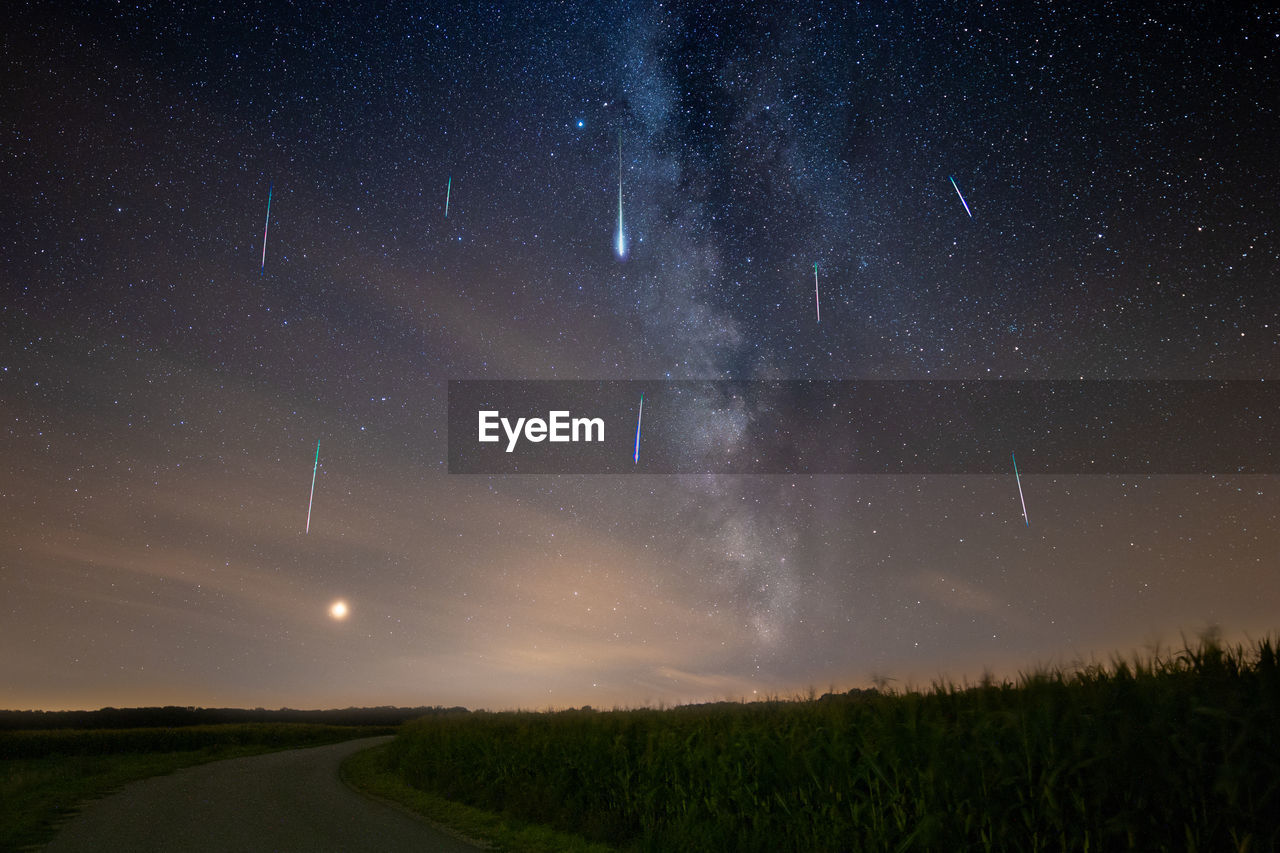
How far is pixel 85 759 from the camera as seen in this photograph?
30.1m

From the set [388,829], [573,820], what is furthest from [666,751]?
[388,829]

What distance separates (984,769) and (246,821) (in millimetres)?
12686

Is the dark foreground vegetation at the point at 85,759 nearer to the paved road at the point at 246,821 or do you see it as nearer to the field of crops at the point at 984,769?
the paved road at the point at 246,821

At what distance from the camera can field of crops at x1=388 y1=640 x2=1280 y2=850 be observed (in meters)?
5.12

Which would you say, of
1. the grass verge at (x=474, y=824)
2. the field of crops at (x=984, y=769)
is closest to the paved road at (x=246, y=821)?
the grass verge at (x=474, y=824)

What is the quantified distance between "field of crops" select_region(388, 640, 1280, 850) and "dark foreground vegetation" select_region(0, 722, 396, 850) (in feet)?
33.7

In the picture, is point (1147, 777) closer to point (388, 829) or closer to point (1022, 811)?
point (1022, 811)

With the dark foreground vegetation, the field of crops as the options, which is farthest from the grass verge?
the dark foreground vegetation

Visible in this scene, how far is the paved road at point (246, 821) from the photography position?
10.7 meters

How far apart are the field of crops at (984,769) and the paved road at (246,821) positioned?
3296 mm

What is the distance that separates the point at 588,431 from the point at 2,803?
1523 centimetres

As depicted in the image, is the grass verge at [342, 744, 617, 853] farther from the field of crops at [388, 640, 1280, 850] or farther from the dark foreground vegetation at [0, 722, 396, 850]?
the dark foreground vegetation at [0, 722, 396, 850]

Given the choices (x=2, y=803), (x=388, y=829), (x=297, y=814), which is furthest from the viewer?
(x=2, y=803)

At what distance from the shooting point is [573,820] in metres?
12.5
